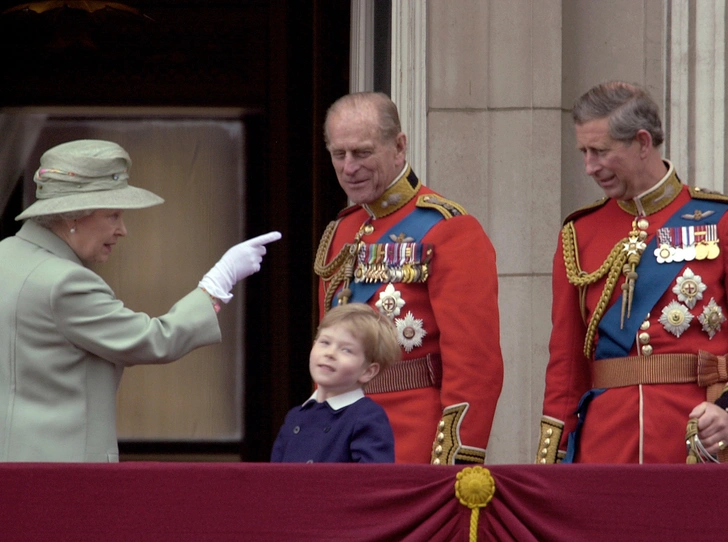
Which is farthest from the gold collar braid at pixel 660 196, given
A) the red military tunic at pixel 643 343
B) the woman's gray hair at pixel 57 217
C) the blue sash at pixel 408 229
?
the woman's gray hair at pixel 57 217

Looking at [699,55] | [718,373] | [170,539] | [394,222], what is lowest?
[170,539]

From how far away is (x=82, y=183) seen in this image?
3.57 meters

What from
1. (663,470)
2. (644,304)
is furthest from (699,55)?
(663,470)

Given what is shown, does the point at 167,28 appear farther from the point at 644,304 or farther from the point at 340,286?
the point at 644,304

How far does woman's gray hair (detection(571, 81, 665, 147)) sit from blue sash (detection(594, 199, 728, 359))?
7.9 inches

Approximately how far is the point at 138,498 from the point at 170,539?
101 mm

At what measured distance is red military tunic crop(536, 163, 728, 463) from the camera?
3.79m

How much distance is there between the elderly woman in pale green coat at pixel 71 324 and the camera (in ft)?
11.3

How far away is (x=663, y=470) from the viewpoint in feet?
10.1

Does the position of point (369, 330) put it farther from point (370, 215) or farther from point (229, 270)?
point (370, 215)

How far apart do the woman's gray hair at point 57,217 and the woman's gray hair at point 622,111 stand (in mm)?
1238

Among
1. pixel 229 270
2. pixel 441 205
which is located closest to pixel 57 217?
pixel 229 270

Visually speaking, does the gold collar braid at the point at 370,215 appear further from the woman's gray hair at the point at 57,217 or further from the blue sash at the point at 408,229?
the woman's gray hair at the point at 57,217

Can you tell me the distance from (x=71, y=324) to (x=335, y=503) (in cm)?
76
